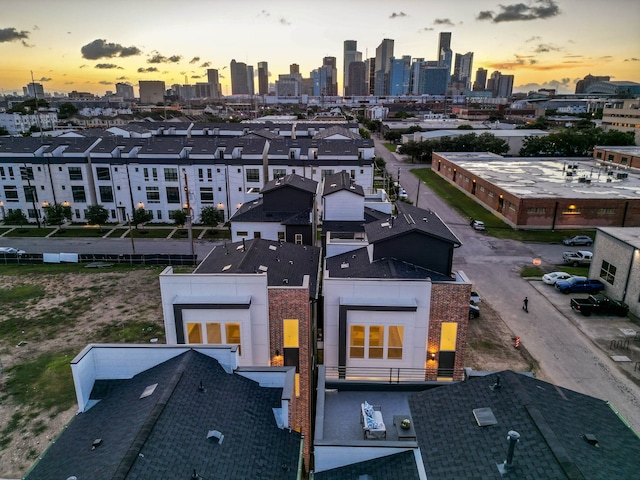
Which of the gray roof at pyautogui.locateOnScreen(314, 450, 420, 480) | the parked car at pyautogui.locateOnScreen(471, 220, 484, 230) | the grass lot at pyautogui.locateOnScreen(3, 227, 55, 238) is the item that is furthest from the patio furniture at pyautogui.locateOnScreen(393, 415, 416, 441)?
the grass lot at pyautogui.locateOnScreen(3, 227, 55, 238)

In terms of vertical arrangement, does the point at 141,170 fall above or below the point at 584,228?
above

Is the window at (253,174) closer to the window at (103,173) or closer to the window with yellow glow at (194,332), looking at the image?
the window at (103,173)

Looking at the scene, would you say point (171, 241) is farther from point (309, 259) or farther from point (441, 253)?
point (441, 253)

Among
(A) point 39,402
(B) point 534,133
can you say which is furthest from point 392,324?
(B) point 534,133

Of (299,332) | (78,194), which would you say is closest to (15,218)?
(78,194)

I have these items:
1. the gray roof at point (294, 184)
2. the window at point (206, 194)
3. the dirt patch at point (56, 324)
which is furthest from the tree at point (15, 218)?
the gray roof at point (294, 184)

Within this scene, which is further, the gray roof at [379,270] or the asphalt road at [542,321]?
the asphalt road at [542,321]
